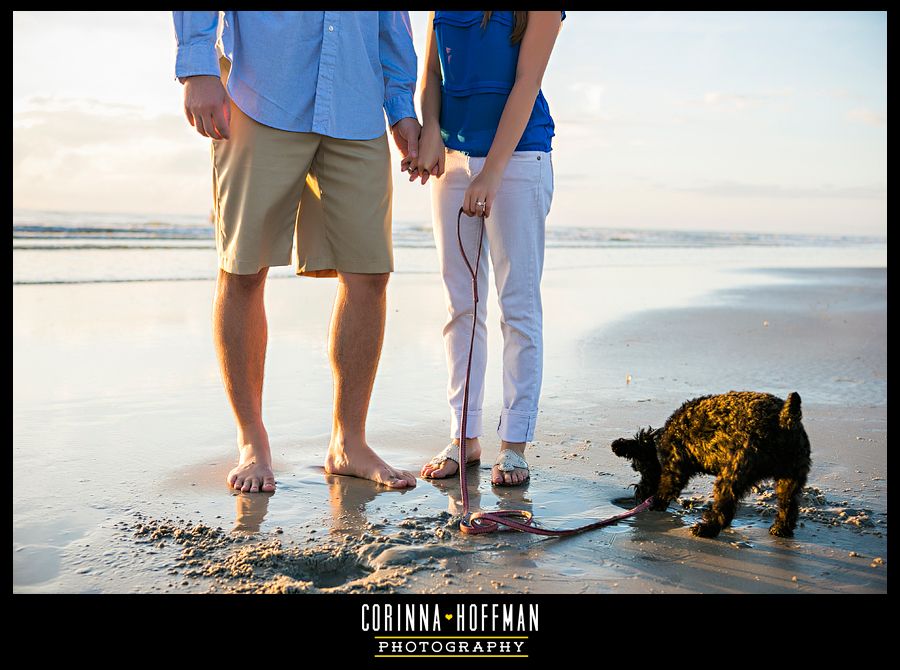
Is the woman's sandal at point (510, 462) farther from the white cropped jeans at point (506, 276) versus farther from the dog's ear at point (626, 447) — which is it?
the dog's ear at point (626, 447)

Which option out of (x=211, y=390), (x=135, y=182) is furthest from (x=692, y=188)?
(x=211, y=390)

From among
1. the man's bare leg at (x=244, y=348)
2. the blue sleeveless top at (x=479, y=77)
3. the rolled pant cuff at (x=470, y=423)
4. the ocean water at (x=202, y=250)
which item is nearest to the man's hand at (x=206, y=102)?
the man's bare leg at (x=244, y=348)

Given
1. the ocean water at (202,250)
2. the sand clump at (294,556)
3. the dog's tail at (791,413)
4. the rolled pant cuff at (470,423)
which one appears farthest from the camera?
the ocean water at (202,250)

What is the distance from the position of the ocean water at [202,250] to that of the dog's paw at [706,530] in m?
8.09

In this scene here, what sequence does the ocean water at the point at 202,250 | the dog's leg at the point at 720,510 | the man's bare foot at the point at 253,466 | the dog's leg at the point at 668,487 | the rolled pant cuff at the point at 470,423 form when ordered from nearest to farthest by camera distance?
the dog's leg at the point at 720,510
the dog's leg at the point at 668,487
the man's bare foot at the point at 253,466
the rolled pant cuff at the point at 470,423
the ocean water at the point at 202,250

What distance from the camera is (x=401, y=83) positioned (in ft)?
11.2

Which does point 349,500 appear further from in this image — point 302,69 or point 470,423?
point 302,69

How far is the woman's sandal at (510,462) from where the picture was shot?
3.27 m

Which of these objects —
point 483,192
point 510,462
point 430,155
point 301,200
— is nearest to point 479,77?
point 430,155

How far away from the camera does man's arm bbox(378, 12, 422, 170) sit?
3389mm

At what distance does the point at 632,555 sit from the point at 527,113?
1611 mm

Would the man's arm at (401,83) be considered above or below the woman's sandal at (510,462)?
above

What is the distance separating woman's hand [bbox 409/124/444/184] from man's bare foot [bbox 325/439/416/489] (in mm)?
1078

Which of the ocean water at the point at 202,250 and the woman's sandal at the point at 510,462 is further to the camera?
the ocean water at the point at 202,250
